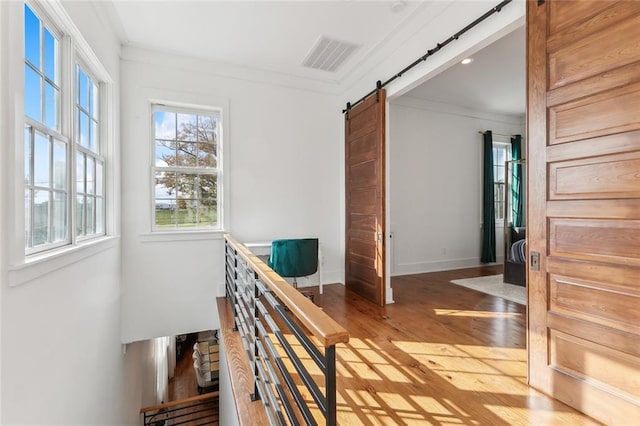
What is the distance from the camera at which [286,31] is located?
3049mm

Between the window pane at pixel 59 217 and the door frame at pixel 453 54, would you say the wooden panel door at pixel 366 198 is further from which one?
the window pane at pixel 59 217

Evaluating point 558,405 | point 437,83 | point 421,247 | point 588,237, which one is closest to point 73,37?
point 588,237

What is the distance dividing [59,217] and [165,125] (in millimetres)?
1990

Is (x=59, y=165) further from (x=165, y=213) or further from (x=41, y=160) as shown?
(x=165, y=213)

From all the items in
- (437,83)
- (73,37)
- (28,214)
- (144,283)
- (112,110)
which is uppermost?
(437,83)

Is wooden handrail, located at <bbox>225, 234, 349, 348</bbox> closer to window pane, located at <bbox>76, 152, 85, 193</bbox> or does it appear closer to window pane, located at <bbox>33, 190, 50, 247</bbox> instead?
window pane, located at <bbox>33, 190, 50, 247</bbox>

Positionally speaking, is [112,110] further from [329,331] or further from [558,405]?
[558,405]

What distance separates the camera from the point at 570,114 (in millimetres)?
1592

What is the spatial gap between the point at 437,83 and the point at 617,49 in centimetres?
330

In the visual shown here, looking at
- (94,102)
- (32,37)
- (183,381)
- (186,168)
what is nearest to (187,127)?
(186,168)

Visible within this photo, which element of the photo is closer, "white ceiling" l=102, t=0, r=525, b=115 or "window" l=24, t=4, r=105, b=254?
"window" l=24, t=4, r=105, b=254

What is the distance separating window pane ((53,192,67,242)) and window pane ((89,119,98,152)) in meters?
0.87

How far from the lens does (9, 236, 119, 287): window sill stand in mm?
1331

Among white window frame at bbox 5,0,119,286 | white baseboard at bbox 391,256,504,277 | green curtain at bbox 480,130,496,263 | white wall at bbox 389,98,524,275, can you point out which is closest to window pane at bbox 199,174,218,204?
white window frame at bbox 5,0,119,286
